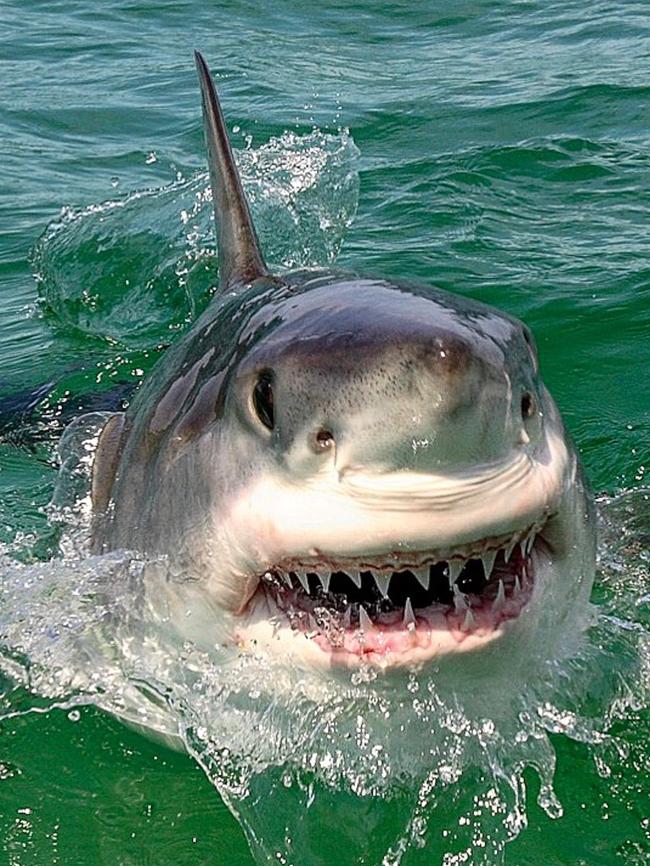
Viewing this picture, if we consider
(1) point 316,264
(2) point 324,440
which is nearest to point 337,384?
(2) point 324,440

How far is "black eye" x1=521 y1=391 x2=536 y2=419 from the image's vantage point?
76.4 inches

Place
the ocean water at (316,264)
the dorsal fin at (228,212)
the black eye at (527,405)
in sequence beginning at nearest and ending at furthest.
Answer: the black eye at (527,405) → the ocean water at (316,264) → the dorsal fin at (228,212)

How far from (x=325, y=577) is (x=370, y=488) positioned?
24 centimetres

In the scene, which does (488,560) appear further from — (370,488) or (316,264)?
(316,264)

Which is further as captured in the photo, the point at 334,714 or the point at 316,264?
the point at 316,264

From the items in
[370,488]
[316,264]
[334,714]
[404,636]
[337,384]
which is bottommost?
[316,264]

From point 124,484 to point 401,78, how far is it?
7.65 metres

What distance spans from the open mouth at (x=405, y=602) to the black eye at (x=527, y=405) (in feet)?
0.59

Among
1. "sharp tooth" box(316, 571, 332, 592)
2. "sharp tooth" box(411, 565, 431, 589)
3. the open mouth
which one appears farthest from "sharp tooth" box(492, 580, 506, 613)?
"sharp tooth" box(316, 571, 332, 592)

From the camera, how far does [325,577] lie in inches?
79.5

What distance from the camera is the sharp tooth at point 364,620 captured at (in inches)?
80.3

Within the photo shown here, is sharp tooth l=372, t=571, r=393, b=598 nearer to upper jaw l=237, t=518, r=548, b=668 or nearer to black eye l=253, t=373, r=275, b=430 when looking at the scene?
upper jaw l=237, t=518, r=548, b=668

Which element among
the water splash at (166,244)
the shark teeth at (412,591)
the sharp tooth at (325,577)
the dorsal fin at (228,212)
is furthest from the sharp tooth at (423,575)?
the water splash at (166,244)

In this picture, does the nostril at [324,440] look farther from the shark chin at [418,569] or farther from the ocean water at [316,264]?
the ocean water at [316,264]
